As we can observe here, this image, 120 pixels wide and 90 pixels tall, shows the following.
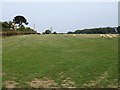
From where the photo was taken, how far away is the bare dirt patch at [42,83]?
732 cm

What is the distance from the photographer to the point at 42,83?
7.54 metres

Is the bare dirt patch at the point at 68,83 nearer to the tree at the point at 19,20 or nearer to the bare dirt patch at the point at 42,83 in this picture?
the bare dirt patch at the point at 42,83

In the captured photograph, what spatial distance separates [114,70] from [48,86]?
2398 millimetres

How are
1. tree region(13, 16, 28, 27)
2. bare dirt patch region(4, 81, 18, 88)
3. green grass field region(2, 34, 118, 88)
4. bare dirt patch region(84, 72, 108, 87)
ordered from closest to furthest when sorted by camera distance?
bare dirt patch region(4, 81, 18, 88), bare dirt patch region(84, 72, 108, 87), green grass field region(2, 34, 118, 88), tree region(13, 16, 28, 27)

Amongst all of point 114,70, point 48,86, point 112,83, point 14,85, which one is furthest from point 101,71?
point 14,85

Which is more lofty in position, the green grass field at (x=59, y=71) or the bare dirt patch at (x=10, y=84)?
the green grass field at (x=59, y=71)

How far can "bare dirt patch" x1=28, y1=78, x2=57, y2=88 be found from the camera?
732 centimetres

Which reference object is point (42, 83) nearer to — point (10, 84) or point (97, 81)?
point (10, 84)

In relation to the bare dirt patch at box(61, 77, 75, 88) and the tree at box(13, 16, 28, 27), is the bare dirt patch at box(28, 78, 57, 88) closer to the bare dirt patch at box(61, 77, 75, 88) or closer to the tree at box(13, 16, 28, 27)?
the bare dirt patch at box(61, 77, 75, 88)

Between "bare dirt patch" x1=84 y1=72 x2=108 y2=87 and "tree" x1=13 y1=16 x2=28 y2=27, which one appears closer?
"bare dirt patch" x1=84 y1=72 x2=108 y2=87

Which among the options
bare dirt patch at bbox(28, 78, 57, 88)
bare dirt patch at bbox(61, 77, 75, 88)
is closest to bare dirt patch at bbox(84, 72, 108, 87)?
bare dirt patch at bbox(61, 77, 75, 88)

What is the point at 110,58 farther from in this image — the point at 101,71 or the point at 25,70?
the point at 25,70

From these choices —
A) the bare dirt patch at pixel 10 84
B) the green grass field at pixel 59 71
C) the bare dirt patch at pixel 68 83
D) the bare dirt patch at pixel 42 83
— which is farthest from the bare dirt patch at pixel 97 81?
the bare dirt patch at pixel 10 84

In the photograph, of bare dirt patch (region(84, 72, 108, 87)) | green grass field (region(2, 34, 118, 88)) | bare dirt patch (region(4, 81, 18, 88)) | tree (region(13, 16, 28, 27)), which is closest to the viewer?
bare dirt patch (region(4, 81, 18, 88))
